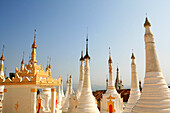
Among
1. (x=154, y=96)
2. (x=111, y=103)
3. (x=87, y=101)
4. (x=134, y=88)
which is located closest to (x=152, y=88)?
(x=154, y=96)

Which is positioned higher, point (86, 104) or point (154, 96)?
point (154, 96)

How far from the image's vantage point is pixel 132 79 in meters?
15.0

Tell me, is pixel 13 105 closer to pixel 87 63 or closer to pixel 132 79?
pixel 87 63

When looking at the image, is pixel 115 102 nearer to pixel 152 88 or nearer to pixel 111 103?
pixel 111 103

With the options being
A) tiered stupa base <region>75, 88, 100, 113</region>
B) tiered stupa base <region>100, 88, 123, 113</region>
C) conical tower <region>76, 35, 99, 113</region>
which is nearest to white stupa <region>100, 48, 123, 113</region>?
tiered stupa base <region>100, 88, 123, 113</region>

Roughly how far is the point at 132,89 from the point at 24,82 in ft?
35.2

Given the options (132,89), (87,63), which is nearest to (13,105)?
(87,63)

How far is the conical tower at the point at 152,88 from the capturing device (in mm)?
6902

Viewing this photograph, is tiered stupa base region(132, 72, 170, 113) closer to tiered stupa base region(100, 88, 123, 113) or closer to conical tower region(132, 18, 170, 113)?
conical tower region(132, 18, 170, 113)

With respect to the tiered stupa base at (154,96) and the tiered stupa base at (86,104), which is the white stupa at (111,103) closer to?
the tiered stupa base at (86,104)

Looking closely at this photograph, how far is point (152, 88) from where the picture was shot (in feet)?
24.6

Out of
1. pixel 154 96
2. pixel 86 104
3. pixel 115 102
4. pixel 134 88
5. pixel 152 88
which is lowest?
pixel 115 102

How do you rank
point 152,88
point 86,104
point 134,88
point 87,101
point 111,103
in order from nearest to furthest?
point 152,88 → point 86,104 → point 87,101 → point 134,88 → point 111,103

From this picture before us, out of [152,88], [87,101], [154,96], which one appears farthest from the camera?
[87,101]
